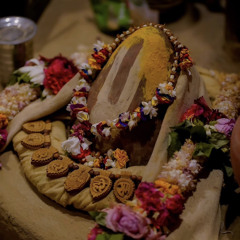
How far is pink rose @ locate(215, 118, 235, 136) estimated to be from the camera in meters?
1.68

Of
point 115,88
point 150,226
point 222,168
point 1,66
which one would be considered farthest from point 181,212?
point 1,66

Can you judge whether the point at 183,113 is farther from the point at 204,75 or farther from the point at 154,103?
the point at 204,75

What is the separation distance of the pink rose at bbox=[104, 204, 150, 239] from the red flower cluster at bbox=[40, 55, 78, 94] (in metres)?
0.88

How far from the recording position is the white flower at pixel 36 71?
83.8 inches

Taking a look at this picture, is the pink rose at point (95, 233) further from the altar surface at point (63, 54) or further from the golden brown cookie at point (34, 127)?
the golden brown cookie at point (34, 127)

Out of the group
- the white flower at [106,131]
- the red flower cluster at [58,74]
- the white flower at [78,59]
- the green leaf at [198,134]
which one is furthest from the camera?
the white flower at [78,59]

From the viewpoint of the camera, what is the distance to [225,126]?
1.69 meters

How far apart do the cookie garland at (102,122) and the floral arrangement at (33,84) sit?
0.22m

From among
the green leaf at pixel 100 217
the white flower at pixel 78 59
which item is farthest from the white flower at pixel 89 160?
the white flower at pixel 78 59

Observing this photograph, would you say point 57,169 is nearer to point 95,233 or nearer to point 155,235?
point 95,233

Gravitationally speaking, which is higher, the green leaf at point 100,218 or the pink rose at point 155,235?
the green leaf at point 100,218

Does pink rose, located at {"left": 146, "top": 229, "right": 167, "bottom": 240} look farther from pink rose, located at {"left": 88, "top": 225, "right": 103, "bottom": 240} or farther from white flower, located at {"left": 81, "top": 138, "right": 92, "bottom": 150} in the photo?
white flower, located at {"left": 81, "top": 138, "right": 92, "bottom": 150}

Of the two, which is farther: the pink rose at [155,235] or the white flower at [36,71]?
the white flower at [36,71]

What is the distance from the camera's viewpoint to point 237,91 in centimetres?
206
